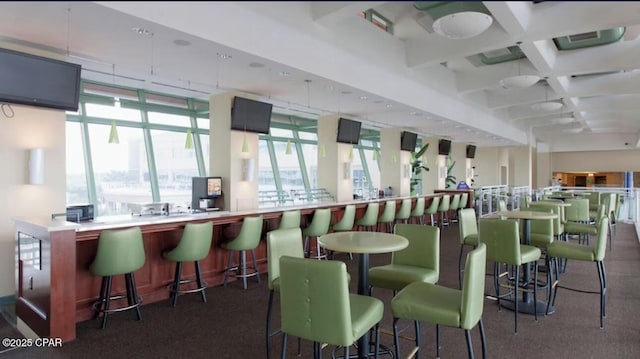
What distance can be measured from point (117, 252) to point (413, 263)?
261cm

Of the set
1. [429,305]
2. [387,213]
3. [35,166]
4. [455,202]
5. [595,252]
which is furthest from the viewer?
[455,202]

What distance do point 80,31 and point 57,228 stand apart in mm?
2044

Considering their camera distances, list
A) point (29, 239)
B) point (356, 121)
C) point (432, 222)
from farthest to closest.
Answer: point (432, 222) → point (356, 121) → point (29, 239)

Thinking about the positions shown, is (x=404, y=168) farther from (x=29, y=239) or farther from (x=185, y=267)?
(x=29, y=239)

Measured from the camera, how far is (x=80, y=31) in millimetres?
3785

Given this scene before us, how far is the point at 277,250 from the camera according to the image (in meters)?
3.01

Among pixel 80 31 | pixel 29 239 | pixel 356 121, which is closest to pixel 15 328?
pixel 29 239

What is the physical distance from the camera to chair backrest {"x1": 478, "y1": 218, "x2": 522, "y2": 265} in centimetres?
341

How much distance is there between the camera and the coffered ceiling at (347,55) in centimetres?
164

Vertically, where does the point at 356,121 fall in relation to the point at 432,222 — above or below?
above

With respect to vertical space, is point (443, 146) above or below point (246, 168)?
above

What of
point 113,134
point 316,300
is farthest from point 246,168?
point 316,300

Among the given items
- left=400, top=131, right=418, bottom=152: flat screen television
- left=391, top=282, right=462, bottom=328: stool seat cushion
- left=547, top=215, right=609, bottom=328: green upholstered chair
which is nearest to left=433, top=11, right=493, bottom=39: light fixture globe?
left=391, top=282, right=462, bottom=328: stool seat cushion

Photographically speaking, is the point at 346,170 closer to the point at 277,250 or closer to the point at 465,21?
the point at 277,250
